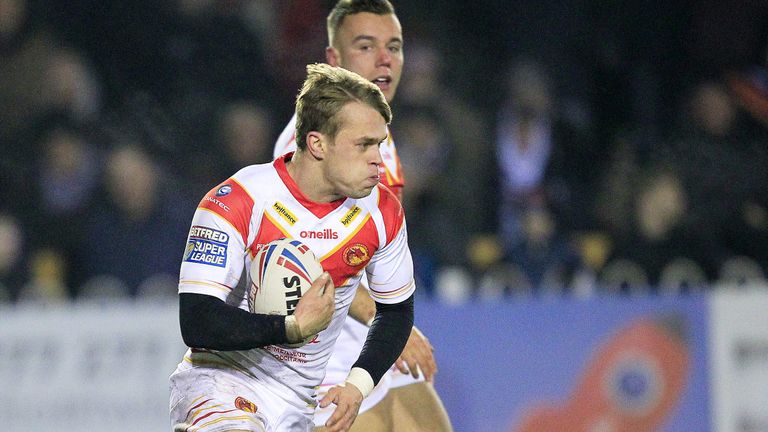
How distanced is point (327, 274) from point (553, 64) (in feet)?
20.8

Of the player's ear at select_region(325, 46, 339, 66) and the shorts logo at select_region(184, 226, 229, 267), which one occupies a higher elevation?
the player's ear at select_region(325, 46, 339, 66)

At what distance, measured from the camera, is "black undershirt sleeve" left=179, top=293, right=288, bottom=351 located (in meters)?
3.69

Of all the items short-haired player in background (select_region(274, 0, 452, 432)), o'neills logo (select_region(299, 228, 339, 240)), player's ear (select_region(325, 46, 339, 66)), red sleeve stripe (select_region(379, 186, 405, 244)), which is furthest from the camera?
player's ear (select_region(325, 46, 339, 66))

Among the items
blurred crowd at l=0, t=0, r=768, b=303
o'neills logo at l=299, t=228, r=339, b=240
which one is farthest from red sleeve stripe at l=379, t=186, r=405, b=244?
blurred crowd at l=0, t=0, r=768, b=303

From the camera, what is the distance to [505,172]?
9.08m

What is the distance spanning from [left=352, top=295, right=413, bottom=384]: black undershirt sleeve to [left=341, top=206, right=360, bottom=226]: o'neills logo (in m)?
0.36

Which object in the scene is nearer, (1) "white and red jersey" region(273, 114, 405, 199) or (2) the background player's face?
(1) "white and red jersey" region(273, 114, 405, 199)

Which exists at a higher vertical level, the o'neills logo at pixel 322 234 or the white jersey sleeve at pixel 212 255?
the o'neills logo at pixel 322 234

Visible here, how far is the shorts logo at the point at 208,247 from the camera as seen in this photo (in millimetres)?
3840

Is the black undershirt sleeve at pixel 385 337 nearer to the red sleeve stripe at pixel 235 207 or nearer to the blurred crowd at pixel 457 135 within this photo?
the red sleeve stripe at pixel 235 207

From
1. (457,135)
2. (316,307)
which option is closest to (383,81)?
(316,307)

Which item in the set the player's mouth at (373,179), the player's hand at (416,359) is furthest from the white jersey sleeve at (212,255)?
the player's hand at (416,359)

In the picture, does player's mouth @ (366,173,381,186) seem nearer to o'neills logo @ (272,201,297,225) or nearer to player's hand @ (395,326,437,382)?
o'neills logo @ (272,201,297,225)

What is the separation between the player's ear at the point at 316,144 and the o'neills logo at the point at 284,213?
201 millimetres
